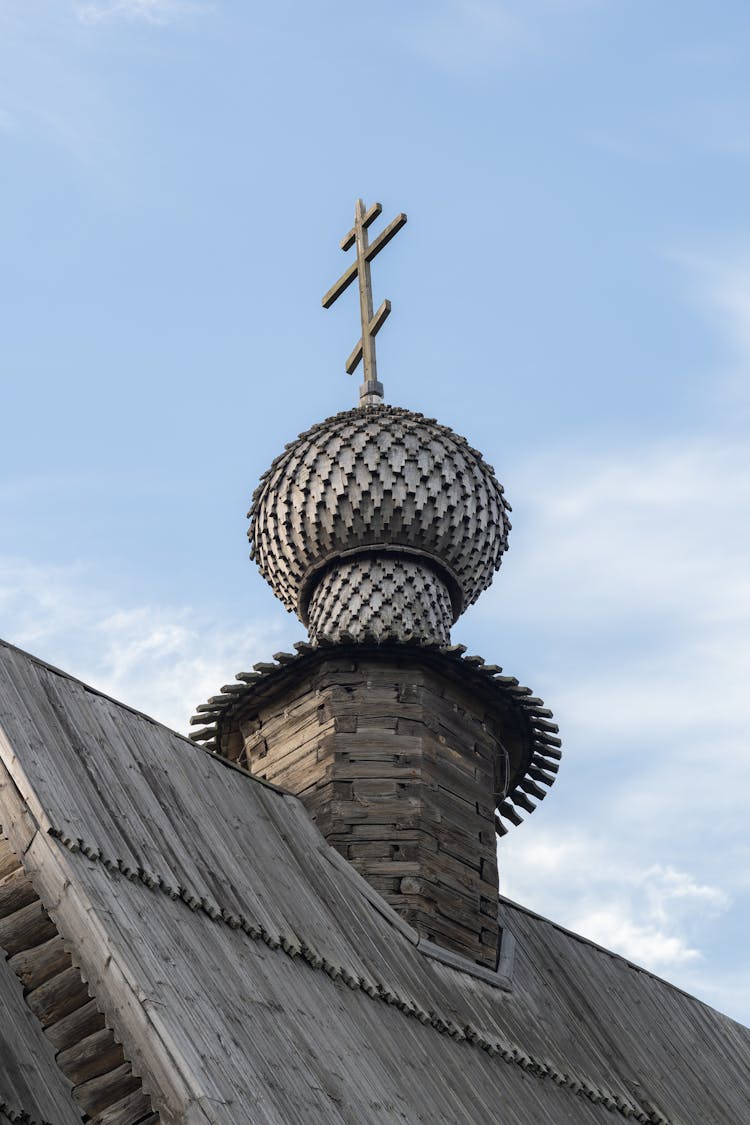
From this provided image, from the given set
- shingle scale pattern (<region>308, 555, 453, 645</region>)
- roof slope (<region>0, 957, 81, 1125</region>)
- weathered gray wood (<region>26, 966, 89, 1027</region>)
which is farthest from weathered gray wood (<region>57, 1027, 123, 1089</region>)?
shingle scale pattern (<region>308, 555, 453, 645</region>)

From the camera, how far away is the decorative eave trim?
1606 cm

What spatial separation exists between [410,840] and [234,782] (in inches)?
69.3

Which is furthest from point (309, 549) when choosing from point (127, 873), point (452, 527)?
point (127, 873)

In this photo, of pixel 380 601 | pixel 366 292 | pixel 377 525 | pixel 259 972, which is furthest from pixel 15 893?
pixel 366 292

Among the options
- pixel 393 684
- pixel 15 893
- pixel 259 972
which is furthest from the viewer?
pixel 393 684

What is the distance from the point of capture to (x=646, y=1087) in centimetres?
1505

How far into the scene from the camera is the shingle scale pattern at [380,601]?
16.7m

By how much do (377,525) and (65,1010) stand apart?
291 inches

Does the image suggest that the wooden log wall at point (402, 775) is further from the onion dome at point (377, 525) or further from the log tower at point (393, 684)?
the onion dome at point (377, 525)

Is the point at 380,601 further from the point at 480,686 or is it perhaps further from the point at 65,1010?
the point at 65,1010

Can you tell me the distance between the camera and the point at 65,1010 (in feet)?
34.1

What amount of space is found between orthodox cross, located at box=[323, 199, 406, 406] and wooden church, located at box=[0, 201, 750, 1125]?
0.09ft

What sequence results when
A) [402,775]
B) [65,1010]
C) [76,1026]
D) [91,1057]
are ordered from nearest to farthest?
[91,1057]
[76,1026]
[65,1010]
[402,775]

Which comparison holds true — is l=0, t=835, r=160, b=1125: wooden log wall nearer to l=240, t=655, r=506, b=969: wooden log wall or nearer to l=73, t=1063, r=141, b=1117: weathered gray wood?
l=73, t=1063, r=141, b=1117: weathered gray wood
